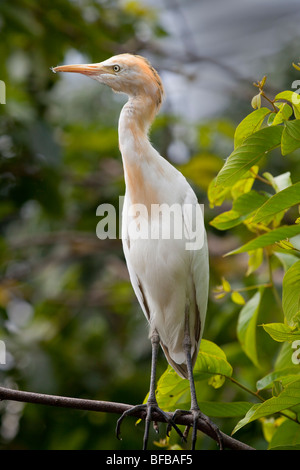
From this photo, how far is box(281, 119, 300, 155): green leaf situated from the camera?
109 centimetres

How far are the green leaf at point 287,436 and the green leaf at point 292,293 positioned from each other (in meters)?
0.28

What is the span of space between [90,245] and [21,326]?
2.01 ft

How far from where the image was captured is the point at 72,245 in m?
3.14

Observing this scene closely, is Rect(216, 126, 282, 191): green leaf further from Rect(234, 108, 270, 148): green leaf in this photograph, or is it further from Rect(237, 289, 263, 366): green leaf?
Rect(237, 289, 263, 366): green leaf

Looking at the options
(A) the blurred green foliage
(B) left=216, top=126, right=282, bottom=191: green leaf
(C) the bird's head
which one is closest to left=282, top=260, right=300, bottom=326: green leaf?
(B) left=216, top=126, right=282, bottom=191: green leaf

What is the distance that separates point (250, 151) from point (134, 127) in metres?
0.55

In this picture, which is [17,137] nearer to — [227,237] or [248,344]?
[227,237]

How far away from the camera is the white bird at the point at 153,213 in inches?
62.7

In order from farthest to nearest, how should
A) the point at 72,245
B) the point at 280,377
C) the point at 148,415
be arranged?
the point at 72,245
the point at 148,415
the point at 280,377

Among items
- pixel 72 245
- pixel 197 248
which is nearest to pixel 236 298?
pixel 197 248

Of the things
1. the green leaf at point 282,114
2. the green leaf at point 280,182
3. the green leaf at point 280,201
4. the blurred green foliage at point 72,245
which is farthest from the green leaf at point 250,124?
the blurred green foliage at point 72,245

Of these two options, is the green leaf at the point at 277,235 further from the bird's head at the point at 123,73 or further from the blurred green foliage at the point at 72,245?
the blurred green foliage at the point at 72,245

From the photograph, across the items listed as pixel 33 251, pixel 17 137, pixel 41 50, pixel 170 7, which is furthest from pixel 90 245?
pixel 170 7

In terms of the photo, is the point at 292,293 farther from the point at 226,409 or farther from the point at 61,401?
the point at 61,401
